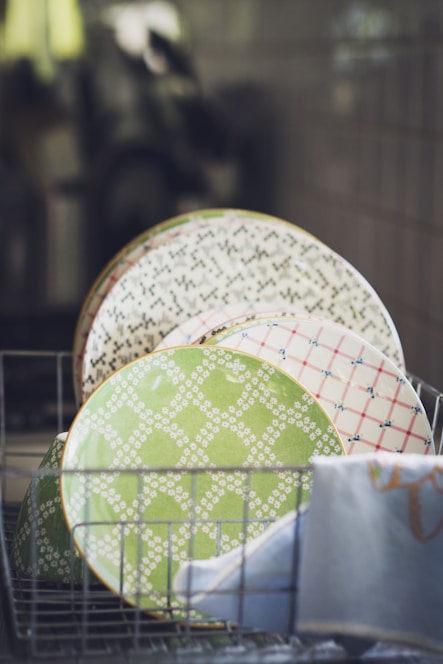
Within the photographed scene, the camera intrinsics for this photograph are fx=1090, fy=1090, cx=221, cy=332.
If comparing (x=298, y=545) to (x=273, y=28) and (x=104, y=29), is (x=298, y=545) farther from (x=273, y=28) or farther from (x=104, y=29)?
(x=273, y=28)

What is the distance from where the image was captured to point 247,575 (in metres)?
0.52

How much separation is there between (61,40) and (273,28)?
47 centimetres

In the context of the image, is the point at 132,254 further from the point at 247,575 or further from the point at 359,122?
the point at 359,122

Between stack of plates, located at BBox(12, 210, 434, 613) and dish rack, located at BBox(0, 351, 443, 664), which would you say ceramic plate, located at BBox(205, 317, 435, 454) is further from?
dish rack, located at BBox(0, 351, 443, 664)

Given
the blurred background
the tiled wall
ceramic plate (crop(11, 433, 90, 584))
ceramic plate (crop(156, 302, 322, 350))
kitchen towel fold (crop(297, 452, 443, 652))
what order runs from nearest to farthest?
kitchen towel fold (crop(297, 452, 443, 652)) → ceramic plate (crop(11, 433, 90, 584)) → ceramic plate (crop(156, 302, 322, 350)) → the tiled wall → the blurred background

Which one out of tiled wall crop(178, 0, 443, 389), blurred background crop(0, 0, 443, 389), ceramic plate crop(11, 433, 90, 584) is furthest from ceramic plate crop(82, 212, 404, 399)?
blurred background crop(0, 0, 443, 389)

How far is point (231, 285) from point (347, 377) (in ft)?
0.48

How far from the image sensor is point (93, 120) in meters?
2.07

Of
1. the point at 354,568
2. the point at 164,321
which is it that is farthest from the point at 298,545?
the point at 164,321

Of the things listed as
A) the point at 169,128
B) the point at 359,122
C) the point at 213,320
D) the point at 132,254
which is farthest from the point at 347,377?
the point at 169,128

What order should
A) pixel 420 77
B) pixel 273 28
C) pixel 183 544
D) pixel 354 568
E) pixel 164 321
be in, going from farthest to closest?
1. pixel 273 28
2. pixel 420 77
3. pixel 164 321
4. pixel 183 544
5. pixel 354 568

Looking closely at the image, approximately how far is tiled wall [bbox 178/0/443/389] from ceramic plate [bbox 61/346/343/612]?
889mm

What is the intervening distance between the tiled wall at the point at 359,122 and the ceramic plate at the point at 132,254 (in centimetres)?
73

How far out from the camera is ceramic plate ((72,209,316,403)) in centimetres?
82
